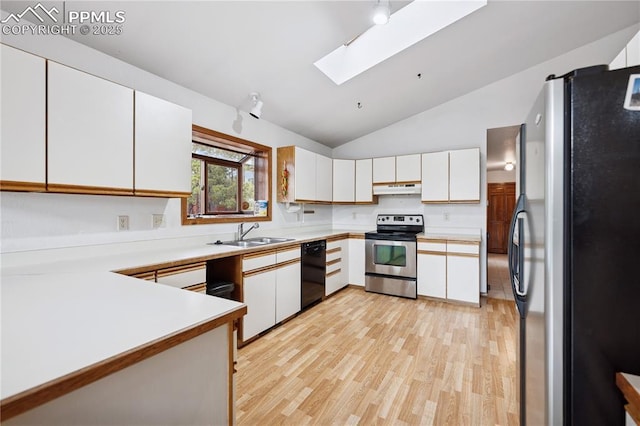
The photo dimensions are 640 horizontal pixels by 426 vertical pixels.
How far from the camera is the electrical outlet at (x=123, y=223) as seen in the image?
6.99 ft

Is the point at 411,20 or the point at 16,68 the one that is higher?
the point at 411,20

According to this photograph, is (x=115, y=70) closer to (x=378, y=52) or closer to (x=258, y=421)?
(x=378, y=52)

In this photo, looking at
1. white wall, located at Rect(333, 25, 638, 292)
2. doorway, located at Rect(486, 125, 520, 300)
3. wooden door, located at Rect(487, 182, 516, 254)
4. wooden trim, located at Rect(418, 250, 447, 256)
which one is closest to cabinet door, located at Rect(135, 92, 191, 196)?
wooden trim, located at Rect(418, 250, 447, 256)

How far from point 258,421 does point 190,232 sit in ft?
5.57

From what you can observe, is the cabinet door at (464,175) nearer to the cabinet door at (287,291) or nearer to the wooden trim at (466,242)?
Result: the wooden trim at (466,242)

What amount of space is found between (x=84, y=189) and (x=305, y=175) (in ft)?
8.36

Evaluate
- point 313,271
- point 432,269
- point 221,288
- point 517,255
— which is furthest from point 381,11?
point 432,269

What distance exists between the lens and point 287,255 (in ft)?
10.1

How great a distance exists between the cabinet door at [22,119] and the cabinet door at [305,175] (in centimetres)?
251

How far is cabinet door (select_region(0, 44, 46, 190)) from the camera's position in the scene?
1396 mm

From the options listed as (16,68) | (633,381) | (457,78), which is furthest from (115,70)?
(457,78)

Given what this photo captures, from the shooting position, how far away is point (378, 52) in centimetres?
288

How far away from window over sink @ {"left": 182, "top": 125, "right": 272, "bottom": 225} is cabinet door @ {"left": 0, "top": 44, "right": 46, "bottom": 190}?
116cm

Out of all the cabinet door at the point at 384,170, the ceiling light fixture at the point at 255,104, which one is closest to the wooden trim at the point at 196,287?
the ceiling light fixture at the point at 255,104
